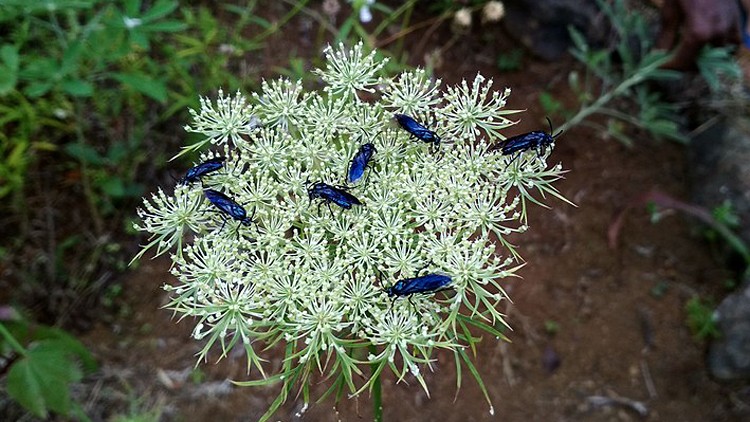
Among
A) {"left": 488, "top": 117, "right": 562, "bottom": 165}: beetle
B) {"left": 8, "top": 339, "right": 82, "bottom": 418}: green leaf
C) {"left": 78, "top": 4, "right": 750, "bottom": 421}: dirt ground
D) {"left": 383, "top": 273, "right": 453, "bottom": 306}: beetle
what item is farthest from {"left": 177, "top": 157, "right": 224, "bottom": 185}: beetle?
{"left": 78, "top": 4, "right": 750, "bottom": 421}: dirt ground

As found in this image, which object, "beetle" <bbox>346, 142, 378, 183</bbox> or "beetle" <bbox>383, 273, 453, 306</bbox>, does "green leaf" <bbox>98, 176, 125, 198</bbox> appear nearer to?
"beetle" <bbox>346, 142, 378, 183</bbox>

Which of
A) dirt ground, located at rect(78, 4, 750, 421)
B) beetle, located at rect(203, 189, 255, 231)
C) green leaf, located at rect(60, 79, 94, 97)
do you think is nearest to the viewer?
beetle, located at rect(203, 189, 255, 231)

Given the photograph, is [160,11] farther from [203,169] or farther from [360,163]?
[360,163]

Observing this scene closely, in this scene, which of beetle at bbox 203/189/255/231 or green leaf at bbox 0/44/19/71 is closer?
beetle at bbox 203/189/255/231

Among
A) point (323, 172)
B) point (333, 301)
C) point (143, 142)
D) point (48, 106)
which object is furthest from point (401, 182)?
point (48, 106)

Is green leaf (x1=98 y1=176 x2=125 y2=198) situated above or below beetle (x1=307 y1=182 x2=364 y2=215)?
above

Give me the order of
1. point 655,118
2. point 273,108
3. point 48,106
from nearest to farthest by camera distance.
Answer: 1. point 273,108
2. point 48,106
3. point 655,118

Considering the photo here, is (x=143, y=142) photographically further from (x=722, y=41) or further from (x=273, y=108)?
(x=722, y=41)
